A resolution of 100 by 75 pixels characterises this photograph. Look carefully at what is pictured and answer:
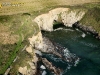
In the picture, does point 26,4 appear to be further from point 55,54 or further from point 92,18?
point 55,54

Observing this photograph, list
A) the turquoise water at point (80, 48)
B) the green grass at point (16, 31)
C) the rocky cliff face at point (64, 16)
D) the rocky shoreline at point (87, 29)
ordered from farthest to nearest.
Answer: the rocky cliff face at point (64, 16) → the rocky shoreline at point (87, 29) → the turquoise water at point (80, 48) → the green grass at point (16, 31)

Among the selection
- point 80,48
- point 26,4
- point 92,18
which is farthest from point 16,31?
point 92,18

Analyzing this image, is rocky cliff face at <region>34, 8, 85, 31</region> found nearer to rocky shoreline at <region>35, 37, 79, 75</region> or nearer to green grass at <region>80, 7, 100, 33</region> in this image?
green grass at <region>80, 7, 100, 33</region>

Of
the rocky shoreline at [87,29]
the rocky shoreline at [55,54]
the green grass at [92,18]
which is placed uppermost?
the green grass at [92,18]

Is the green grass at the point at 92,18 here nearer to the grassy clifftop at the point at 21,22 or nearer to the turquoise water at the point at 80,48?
the grassy clifftop at the point at 21,22

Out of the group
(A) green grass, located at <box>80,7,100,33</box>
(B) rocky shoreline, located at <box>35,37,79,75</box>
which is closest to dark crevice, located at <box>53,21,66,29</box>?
(A) green grass, located at <box>80,7,100,33</box>

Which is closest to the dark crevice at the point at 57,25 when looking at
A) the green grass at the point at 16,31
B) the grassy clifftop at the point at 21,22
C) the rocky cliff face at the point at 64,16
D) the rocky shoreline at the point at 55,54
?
the rocky cliff face at the point at 64,16

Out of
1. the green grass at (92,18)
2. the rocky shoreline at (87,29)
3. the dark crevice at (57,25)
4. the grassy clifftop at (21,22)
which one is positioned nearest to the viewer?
the grassy clifftop at (21,22)

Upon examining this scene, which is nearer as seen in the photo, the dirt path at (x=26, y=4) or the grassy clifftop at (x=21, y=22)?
the grassy clifftop at (x=21, y=22)

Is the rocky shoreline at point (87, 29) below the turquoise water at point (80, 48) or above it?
above
